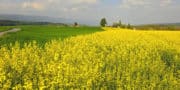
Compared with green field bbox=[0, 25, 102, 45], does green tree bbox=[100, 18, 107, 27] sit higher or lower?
lower

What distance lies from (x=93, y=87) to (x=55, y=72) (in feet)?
3.03

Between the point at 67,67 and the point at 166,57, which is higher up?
the point at 67,67

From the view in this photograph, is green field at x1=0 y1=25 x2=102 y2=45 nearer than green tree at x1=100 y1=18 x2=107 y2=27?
Yes

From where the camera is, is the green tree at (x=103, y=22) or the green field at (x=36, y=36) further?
the green tree at (x=103, y=22)

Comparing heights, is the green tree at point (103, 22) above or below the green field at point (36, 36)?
below

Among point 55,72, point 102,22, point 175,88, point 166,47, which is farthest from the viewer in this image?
point 102,22

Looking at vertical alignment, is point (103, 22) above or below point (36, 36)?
below

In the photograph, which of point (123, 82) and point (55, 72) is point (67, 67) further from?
point (123, 82)

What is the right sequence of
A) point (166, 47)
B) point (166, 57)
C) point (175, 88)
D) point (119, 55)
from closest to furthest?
point (175, 88)
point (119, 55)
point (166, 57)
point (166, 47)

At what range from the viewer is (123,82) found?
10.1 meters

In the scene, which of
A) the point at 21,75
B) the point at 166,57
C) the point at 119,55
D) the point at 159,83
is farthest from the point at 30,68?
the point at 166,57

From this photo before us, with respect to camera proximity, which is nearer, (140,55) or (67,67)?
(67,67)

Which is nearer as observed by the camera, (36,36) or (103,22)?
(36,36)

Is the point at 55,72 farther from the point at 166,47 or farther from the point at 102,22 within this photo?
the point at 102,22
